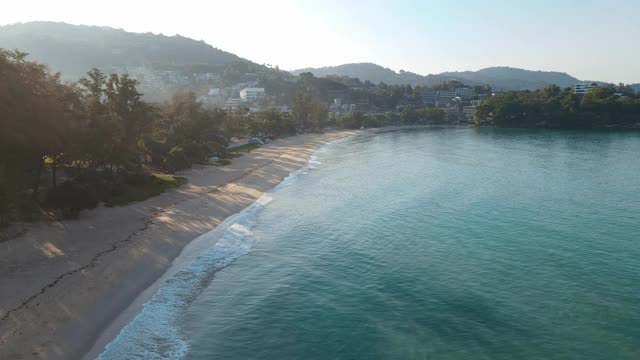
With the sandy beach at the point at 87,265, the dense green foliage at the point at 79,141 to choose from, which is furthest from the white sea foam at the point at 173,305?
the dense green foliage at the point at 79,141

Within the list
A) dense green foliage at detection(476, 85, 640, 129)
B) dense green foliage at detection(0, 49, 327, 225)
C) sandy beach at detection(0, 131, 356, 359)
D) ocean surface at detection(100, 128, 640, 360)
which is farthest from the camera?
dense green foliage at detection(476, 85, 640, 129)

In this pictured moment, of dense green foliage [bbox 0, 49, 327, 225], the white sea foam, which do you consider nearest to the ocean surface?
the white sea foam

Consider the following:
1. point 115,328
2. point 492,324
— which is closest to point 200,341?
point 115,328

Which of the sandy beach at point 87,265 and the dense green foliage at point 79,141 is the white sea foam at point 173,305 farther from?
the dense green foliage at point 79,141

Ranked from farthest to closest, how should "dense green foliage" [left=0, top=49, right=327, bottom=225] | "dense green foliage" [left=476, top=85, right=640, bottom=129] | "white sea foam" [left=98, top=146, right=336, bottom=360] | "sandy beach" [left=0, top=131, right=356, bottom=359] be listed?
"dense green foliage" [left=476, top=85, right=640, bottom=129] < "dense green foliage" [left=0, top=49, right=327, bottom=225] < "white sea foam" [left=98, top=146, right=336, bottom=360] < "sandy beach" [left=0, top=131, right=356, bottom=359]

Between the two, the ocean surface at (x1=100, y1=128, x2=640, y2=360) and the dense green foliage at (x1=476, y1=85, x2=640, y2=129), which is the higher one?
the dense green foliage at (x1=476, y1=85, x2=640, y2=129)

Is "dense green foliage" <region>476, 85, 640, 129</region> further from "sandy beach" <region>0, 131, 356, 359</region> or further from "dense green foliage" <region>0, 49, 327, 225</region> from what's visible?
"sandy beach" <region>0, 131, 356, 359</region>

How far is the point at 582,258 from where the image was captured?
3309 cm

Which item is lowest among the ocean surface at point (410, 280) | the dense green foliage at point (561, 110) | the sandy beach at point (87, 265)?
the ocean surface at point (410, 280)

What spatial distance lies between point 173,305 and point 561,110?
18355 cm

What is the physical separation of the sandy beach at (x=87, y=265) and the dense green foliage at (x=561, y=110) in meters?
160

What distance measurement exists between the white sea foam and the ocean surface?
10 cm

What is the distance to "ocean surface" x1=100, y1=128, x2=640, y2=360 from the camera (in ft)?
70.6

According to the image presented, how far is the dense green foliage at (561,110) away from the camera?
Result: 166000mm
